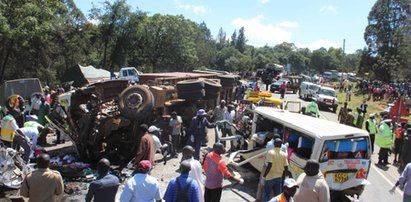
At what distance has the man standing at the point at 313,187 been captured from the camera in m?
6.02

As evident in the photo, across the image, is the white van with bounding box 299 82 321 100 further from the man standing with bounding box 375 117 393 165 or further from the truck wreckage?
the truck wreckage

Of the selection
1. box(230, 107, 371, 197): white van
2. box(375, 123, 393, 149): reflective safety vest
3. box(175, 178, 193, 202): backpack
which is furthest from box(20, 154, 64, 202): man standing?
box(375, 123, 393, 149): reflective safety vest

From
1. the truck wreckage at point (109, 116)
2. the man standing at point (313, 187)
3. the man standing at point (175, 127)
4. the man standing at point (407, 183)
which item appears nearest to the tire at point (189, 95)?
the truck wreckage at point (109, 116)

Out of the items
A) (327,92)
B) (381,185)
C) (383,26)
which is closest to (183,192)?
(381,185)

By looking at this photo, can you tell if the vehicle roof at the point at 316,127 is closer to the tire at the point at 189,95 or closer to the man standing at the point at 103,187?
the man standing at the point at 103,187

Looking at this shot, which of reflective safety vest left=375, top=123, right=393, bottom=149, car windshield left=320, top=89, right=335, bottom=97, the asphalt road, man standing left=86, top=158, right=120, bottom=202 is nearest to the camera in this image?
man standing left=86, top=158, right=120, bottom=202

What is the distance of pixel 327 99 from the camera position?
30.2 metres

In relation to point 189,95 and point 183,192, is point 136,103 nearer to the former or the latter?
point 189,95

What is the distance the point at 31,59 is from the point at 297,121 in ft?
94.9

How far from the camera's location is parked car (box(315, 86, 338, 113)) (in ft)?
98.5

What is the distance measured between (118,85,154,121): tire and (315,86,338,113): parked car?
66.8 feet

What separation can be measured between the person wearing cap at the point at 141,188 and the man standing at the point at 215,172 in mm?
1861

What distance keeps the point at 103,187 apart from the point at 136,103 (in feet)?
23.0

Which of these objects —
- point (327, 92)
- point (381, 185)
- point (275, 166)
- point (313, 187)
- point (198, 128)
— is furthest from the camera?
point (327, 92)
